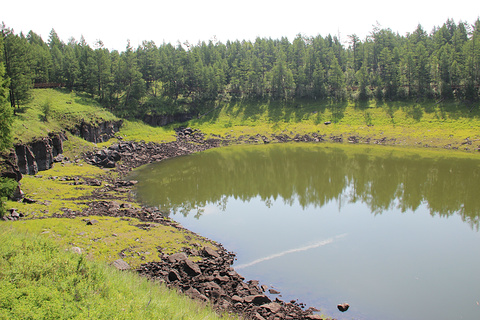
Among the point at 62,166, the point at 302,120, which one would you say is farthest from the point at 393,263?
the point at 302,120

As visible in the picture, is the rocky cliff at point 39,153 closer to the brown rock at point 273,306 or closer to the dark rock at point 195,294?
the dark rock at point 195,294

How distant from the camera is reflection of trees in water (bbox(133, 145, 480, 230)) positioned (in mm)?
36469

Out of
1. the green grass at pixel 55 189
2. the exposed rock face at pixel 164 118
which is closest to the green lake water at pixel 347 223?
the green grass at pixel 55 189

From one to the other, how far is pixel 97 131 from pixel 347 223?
54.1m

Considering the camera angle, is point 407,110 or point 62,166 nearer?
point 62,166

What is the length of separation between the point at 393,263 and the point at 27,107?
6052 cm

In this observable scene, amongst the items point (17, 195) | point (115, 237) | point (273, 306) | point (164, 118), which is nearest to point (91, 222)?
point (115, 237)

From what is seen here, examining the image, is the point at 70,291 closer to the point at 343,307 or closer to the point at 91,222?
the point at 343,307

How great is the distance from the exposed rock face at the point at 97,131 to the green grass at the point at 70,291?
160 ft

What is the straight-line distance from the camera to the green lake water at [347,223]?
19.1 metres

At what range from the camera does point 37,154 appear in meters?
42.3

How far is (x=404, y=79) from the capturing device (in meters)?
91.1

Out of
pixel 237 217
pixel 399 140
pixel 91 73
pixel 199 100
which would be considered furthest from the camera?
pixel 199 100

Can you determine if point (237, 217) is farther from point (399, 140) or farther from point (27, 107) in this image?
point (399, 140)
